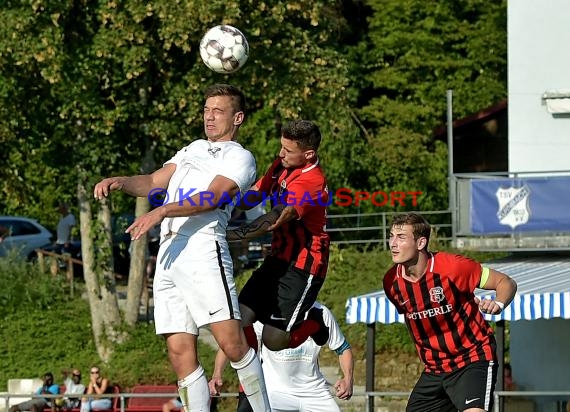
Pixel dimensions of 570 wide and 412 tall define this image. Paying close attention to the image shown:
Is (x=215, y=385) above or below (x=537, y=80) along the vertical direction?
below

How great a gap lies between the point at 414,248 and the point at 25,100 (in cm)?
1535

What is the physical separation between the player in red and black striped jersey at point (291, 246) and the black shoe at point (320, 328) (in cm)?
50

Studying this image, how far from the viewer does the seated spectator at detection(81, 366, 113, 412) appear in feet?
59.5

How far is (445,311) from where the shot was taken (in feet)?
28.1

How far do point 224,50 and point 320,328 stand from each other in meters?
2.19

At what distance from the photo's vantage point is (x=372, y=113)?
117ft

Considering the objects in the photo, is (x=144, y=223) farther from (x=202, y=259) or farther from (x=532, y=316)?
(x=532, y=316)

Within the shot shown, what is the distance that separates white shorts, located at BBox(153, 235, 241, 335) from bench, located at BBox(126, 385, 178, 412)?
10.8m

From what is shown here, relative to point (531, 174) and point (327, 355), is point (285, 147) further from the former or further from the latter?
point (327, 355)

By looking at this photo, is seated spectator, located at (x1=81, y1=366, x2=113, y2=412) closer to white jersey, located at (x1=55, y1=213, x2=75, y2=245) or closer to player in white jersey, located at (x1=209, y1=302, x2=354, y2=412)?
player in white jersey, located at (x1=209, y1=302, x2=354, y2=412)

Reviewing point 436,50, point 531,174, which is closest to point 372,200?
point 436,50

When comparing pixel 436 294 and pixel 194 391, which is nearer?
pixel 194 391

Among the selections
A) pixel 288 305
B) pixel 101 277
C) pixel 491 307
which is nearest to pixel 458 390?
pixel 491 307

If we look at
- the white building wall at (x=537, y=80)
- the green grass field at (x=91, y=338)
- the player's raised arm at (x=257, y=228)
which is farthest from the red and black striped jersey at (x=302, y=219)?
the green grass field at (x=91, y=338)
